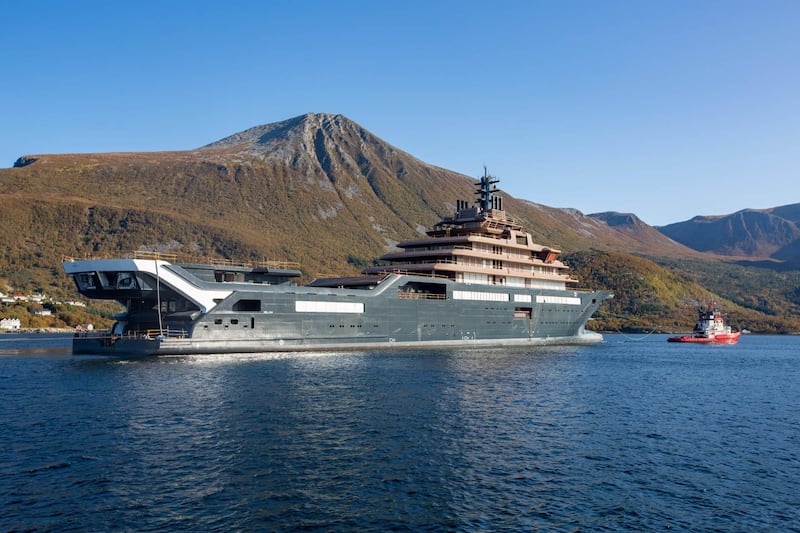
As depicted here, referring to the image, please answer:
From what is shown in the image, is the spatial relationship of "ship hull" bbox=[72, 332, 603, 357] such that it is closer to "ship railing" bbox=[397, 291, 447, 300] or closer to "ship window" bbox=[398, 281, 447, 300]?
"ship railing" bbox=[397, 291, 447, 300]

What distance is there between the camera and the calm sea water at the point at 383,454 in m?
14.5

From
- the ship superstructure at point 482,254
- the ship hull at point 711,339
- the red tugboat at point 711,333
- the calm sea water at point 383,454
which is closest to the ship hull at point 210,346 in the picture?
the calm sea water at point 383,454

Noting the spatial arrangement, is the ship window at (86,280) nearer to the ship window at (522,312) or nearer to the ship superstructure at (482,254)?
the ship superstructure at (482,254)

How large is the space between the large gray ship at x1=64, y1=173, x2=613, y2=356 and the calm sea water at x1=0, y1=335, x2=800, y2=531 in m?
8.79

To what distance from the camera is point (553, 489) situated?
1661 centimetres

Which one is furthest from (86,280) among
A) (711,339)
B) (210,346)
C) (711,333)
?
(711,333)

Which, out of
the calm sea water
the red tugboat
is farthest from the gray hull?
the red tugboat

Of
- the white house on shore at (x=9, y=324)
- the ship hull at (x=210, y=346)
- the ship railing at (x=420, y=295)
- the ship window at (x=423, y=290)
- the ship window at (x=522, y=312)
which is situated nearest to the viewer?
the ship hull at (x=210, y=346)

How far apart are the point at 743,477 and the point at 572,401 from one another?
12.1 meters

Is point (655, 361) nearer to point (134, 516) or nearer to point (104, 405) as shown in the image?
point (104, 405)

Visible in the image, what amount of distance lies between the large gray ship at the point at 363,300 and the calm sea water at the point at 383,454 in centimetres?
879

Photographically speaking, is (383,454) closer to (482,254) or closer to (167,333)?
(167,333)

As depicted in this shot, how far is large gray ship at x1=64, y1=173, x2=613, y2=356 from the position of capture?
4378 centimetres

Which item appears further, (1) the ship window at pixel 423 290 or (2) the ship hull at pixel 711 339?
(2) the ship hull at pixel 711 339
